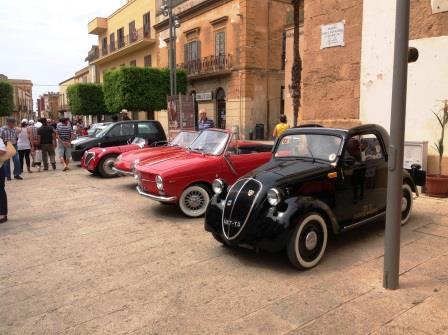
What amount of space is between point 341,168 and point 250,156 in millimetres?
2605

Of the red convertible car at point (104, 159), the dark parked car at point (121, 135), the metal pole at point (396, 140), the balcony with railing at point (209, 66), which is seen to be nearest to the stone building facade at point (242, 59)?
the balcony with railing at point (209, 66)

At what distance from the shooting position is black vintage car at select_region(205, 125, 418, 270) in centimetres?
436

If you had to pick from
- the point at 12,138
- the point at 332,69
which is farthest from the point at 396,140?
the point at 12,138

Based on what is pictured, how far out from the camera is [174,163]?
686 centimetres

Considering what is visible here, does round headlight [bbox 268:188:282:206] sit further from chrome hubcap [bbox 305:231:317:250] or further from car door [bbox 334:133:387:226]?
car door [bbox 334:133:387:226]

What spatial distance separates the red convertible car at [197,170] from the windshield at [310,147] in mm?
1471

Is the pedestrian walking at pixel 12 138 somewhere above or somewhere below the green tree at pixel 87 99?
below

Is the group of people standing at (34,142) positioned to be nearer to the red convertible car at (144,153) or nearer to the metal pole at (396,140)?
the red convertible car at (144,153)

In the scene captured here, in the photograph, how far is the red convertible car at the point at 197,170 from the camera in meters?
6.57

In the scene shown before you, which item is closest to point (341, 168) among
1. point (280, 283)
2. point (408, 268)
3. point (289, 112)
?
point (408, 268)

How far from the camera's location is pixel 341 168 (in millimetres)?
5000

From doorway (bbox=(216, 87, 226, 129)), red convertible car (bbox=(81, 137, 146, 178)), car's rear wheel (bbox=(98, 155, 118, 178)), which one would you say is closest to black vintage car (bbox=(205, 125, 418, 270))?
red convertible car (bbox=(81, 137, 146, 178))

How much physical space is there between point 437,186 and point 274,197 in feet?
15.3

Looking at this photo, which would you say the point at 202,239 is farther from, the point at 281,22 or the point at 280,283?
the point at 281,22
